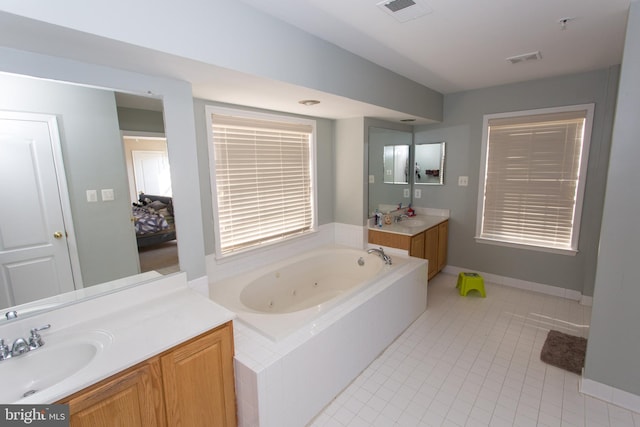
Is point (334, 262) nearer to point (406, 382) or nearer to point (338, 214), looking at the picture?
point (338, 214)

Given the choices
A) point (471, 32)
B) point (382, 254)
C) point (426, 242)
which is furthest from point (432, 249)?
point (471, 32)

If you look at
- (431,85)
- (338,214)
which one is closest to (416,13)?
(431,85)

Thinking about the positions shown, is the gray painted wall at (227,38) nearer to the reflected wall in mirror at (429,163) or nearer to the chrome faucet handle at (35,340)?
the chrome faucet handle at (35,340)

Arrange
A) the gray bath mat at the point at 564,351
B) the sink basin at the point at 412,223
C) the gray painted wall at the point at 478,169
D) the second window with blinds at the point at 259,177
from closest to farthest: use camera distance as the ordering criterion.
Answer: the gray bath mat at the point at 564,351 < the second window with blinds at the point at 259,177 < the gray painted wall at the point at 478,169 < the sink basin at the point at 412,223

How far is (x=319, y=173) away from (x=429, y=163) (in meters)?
1.66

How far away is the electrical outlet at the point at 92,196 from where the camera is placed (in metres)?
1.60

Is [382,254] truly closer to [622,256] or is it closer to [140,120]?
[622,256]

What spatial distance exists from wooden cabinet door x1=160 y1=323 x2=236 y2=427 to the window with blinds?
11.3 feet

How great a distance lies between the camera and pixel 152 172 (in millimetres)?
1777

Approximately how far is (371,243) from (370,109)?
1.53m

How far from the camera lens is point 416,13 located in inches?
67.7

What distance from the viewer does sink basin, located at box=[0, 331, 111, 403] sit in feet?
3.83

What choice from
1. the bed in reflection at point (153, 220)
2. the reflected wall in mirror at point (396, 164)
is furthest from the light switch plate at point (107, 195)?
the reflected wall in mirror at point (396, 164)

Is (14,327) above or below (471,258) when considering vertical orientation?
above
